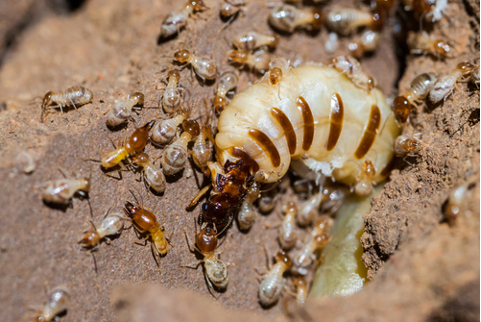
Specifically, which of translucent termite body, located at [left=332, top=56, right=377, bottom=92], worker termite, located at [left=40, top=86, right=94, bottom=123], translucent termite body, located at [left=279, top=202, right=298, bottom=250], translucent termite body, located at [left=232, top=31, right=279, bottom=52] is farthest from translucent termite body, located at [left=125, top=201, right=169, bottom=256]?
translucent termite body, located at [left=332, top=56, right=377, bottom=92]

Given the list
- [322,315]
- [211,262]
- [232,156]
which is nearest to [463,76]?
[232,156]

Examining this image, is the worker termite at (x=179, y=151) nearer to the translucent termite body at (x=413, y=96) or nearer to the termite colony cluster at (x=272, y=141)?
the termite colony cluster at (x=272, y=141)

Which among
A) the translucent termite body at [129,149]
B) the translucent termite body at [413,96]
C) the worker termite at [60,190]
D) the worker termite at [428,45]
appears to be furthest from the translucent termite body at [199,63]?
the worker termite at [428,45]

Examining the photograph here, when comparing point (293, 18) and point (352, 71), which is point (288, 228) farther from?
point (293, 18)

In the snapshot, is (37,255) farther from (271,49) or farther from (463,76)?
(463,76)

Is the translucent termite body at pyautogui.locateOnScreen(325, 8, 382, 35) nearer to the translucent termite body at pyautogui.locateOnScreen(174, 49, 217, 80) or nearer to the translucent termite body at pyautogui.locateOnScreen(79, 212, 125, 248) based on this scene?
the translucent termite body at pyautogui.locateOnScreen(174, 49, 217, 80)

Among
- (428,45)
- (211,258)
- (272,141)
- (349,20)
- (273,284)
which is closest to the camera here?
(272,141)

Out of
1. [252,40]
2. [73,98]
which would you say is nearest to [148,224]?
[73,98]
